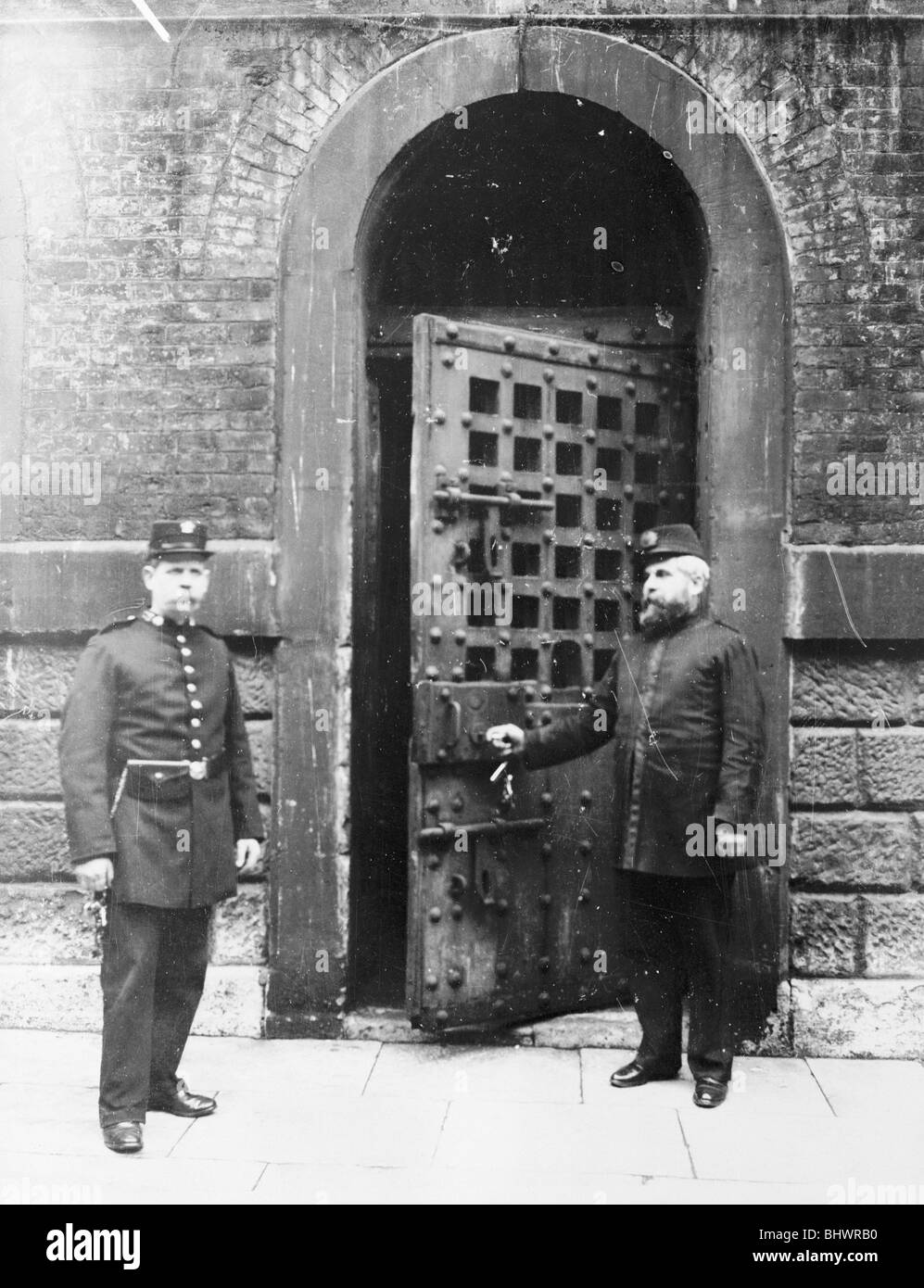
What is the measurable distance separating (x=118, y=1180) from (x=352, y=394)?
2.83 m

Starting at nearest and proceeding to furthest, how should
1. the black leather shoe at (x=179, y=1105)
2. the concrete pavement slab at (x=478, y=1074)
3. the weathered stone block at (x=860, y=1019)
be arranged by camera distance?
the black leather shoe at (x=179, y=1105) < the concrete pavement slab at (x=478, y=1074) < the weathered stone block at (x=860, y=1019)

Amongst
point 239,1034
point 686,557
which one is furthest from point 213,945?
point 686,557

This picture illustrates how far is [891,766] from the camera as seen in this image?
4.67 metres

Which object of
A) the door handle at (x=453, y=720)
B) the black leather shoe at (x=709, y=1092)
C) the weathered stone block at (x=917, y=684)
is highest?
the weathered stone block at (x=917, y=684)

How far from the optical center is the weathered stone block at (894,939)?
465cm

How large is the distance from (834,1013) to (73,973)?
2.84 meters

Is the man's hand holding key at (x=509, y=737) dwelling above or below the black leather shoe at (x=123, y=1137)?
above

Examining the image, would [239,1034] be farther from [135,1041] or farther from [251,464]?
[251,464]

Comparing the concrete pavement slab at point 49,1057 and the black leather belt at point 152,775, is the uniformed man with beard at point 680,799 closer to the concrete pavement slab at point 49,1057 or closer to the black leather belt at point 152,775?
the black leather belt at point 152,775

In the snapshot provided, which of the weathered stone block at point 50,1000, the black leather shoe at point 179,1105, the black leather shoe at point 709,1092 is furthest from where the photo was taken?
the weathered stone block at point 50,1000

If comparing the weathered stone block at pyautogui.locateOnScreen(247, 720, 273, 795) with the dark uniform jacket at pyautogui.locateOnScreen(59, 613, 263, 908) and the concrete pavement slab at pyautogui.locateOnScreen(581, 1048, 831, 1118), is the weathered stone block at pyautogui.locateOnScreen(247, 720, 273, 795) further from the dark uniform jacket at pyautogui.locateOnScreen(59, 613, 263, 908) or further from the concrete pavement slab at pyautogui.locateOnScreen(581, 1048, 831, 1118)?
the concrete pavement slab at pyautogui.locateOnScreen(581, 1048, 831, 1118)

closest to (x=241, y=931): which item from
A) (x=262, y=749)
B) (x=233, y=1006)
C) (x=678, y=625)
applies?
(x=233, y=1006)

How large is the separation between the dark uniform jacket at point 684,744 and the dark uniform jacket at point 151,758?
135cm

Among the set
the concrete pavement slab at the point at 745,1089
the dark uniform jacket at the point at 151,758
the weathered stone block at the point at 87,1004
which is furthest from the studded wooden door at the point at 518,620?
the dark uniform jacket at the point at 151,758
